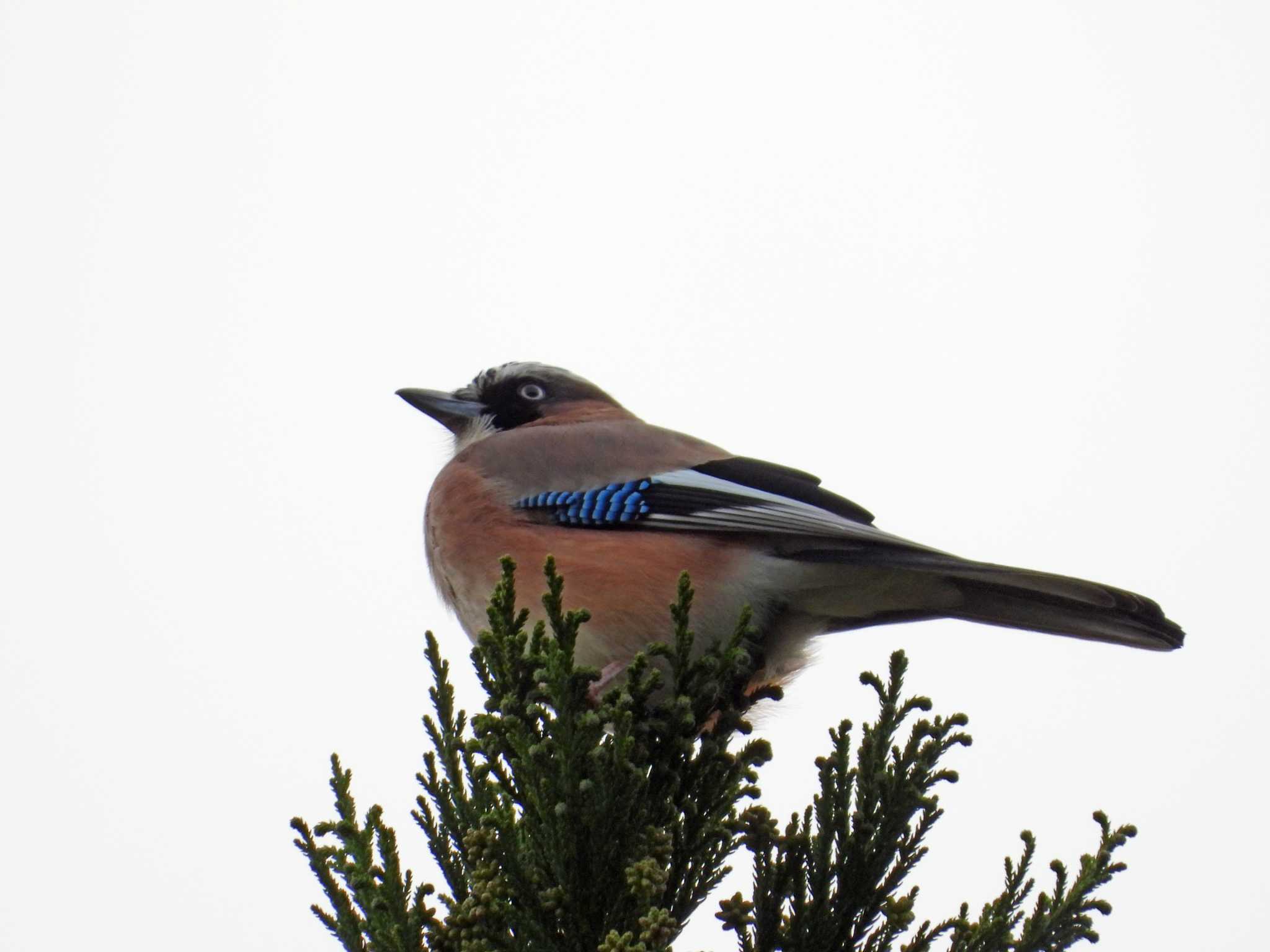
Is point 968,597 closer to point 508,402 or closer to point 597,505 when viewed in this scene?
point 597,505

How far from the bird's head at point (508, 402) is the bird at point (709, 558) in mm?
1060

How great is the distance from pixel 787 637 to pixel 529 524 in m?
1.14

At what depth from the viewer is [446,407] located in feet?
22.0

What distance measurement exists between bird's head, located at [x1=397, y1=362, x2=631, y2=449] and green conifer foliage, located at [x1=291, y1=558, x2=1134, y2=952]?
304 cm

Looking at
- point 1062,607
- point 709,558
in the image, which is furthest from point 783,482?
point 1062,607

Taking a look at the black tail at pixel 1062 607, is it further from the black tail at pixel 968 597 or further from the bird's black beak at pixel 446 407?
the bird's black beak at pixel 446 407

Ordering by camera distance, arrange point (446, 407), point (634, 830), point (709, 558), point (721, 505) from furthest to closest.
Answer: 1. point (446, 407)
2. point (721, 505)
3. point (709, 558)
4. point (634, 830)

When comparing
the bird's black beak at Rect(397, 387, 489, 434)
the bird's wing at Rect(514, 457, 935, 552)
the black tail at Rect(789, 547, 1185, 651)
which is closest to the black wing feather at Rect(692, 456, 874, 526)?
the bird's wing at Rect(514, 457, 935, 552)

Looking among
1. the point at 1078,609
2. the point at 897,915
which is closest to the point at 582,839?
the point at 897,915

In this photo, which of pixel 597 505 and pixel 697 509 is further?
pixel 597 505

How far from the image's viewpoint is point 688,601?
3.44 m

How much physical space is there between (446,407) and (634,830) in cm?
378

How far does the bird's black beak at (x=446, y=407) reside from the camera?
6.70 metres

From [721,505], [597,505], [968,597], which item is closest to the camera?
[968,597]
